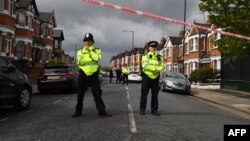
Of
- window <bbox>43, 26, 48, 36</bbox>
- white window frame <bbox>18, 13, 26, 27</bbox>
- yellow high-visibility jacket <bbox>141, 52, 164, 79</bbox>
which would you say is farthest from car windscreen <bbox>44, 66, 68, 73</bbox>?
window <bbox>43, 26, 48, 36</bbox>

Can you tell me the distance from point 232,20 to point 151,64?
7.89m

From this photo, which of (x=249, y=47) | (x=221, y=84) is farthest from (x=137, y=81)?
(x=249, y=47)

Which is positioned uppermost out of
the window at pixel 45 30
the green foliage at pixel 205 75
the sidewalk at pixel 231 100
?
the window at pixel 45 30

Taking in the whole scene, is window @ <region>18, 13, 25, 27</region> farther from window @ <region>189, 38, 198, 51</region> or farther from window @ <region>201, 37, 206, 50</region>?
window @ <region>189, 38, 198, 51</region>

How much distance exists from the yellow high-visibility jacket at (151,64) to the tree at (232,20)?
23.7 ft

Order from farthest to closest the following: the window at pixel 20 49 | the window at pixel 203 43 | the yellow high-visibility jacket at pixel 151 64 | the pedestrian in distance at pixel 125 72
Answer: the window at pixel 203 43 < the window at pixel 20 49 < the pedestrian in distance at pixel 125 72 < the yellow high-visibility jacket at pixel 151 64

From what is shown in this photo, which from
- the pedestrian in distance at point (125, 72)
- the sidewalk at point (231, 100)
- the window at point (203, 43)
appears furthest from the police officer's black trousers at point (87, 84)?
the window at point (203, 43)

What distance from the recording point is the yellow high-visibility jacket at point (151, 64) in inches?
380

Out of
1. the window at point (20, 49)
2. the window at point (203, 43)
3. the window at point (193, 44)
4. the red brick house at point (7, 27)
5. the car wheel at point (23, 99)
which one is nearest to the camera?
the car wheel at point (23, 99)

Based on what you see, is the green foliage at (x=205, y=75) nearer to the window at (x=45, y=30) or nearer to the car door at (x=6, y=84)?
the window at (x=45, y=30)

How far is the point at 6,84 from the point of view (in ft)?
33.1

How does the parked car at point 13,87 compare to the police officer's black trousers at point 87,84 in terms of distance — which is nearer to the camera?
the police officer's black trousers at point 87,84

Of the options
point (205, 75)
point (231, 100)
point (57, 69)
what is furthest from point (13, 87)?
point (205, 75)

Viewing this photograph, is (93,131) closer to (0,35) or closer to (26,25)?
(0,35)
